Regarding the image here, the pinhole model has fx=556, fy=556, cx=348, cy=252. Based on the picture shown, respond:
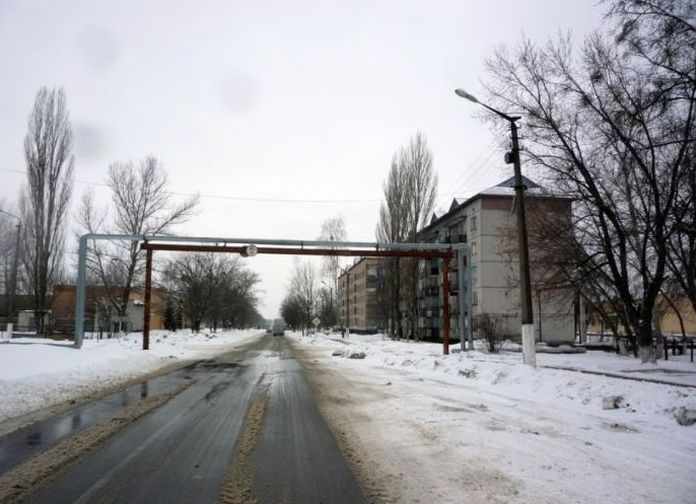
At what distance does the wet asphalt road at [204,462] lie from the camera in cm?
503

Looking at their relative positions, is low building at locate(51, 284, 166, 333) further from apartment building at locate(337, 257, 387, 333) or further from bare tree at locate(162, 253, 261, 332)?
apartment building at locate(337, 257, 387, 333)

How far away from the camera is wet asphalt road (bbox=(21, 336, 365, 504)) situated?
503 cm

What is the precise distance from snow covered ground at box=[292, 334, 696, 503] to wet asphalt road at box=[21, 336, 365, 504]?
0.51m

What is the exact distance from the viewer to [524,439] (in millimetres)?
7754

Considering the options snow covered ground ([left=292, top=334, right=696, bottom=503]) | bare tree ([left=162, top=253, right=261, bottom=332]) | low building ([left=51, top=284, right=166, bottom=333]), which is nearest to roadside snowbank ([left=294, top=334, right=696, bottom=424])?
snow covered ground ([left=292, top=334, right=696, bottom=503])

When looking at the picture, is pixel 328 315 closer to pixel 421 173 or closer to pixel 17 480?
pixel 421 173

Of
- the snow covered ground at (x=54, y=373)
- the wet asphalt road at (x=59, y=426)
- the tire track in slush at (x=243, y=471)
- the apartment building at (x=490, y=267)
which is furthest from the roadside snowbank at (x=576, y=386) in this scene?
the apartment building at (x=490, y=267)

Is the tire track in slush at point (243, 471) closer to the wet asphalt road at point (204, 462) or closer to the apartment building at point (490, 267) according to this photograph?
the wet asphalt road at point (204, 462)

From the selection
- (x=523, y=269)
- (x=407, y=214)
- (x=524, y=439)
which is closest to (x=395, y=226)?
(x=407, y=214)

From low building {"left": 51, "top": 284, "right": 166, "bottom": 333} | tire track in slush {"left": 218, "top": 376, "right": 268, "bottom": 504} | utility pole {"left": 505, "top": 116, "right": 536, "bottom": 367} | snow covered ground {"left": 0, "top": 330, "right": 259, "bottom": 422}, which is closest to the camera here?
tire track in slush {"left": 218, "top": 376, "right": 268, "bottom": 504}

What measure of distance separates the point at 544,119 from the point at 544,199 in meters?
4.89

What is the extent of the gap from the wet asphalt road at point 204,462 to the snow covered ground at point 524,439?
51 cm

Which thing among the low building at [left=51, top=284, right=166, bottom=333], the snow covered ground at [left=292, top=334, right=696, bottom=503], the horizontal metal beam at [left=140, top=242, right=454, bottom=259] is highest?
the horizontal metal beam at [left=140, top=242, right=454, bottom=259]

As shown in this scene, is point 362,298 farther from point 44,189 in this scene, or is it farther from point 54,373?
point 54,373
